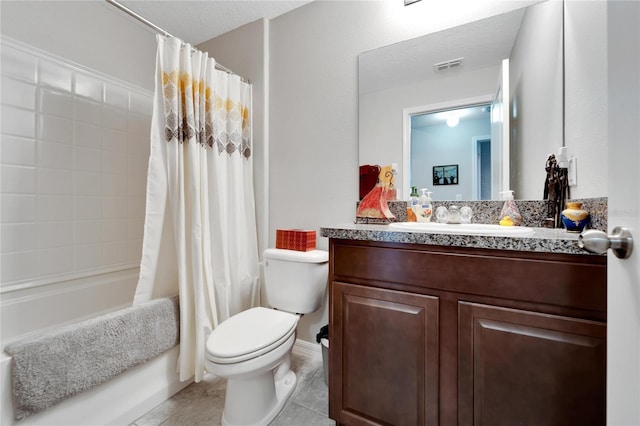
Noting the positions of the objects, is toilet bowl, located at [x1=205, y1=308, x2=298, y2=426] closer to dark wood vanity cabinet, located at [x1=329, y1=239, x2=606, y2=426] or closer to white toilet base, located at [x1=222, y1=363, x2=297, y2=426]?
white toilet base, located at [x1=222, y1=363, x2=297, y2=426]

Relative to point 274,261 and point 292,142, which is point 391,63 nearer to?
point 292,142

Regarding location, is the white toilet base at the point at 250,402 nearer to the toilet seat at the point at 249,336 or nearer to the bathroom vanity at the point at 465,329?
the toilet seat at the point at 249,336

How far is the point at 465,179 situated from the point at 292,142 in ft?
3.67

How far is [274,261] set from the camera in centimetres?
172

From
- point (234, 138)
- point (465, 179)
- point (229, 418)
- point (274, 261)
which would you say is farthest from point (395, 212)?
point (229, 418)

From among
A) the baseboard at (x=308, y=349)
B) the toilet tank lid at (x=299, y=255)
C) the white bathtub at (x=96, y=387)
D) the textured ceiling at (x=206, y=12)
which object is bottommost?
the baseboard at (x=308, y=349)

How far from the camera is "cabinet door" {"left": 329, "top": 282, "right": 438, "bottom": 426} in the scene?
39.6 inches

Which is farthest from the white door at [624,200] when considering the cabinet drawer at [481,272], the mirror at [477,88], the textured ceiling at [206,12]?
the textured ceiling at [206,12]

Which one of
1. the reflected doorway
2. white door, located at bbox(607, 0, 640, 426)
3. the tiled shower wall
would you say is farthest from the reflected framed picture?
the tiled shower wall

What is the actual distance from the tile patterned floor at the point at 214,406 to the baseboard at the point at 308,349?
20cm

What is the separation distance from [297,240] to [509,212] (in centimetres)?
111

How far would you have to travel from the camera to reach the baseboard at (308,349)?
6.32 ft

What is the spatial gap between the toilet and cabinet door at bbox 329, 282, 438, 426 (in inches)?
12.6

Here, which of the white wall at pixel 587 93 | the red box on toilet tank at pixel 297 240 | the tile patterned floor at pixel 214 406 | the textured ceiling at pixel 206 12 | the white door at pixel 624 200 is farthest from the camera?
the textured ceiling at pixel 206 12
